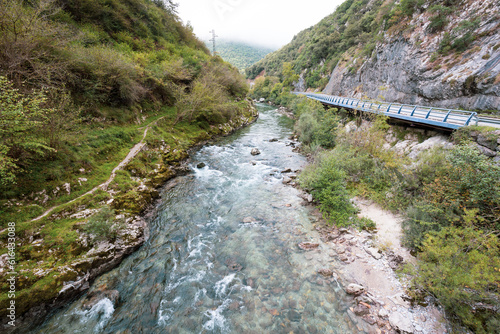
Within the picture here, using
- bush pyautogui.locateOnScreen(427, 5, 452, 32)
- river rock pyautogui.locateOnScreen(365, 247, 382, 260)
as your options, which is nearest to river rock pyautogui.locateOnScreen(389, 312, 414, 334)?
river rock pyautogui.locateOnScreen(365, 247, 382, 260)

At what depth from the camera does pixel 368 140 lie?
14.6m

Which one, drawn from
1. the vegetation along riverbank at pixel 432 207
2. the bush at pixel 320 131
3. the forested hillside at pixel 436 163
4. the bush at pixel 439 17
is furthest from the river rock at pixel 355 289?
the bush at pixel 439 17

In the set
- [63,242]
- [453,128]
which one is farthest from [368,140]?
[63,242]

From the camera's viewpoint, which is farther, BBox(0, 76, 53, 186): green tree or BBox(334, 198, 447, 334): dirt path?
BBox(0, 76, 53, 186): green tree

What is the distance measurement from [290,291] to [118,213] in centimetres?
957

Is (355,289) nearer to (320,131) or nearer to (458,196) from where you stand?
(458,196)

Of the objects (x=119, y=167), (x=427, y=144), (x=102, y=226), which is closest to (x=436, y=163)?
(x=427, y=144)

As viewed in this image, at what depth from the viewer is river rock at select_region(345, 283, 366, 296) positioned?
7035 millimetres

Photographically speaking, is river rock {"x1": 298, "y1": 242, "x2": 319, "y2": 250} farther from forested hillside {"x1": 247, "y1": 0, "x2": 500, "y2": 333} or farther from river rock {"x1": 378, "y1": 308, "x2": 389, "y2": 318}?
river rock {"x1": 378, "y1": 308, "x2": 389, "y2": 318}

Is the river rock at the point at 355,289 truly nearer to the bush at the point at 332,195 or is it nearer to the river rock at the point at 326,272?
the river rock at the point at 326,272

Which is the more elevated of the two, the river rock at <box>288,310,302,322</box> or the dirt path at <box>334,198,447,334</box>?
the dirt path at <box>334,198,447,334</box>

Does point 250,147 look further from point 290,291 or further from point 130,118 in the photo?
point 290,291

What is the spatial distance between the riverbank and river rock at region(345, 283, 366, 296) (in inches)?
392

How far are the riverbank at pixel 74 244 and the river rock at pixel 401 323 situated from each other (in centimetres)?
1112
